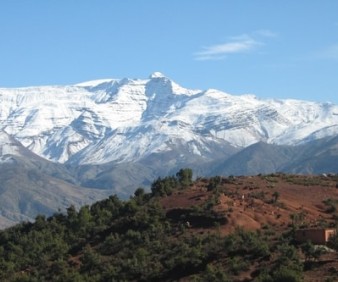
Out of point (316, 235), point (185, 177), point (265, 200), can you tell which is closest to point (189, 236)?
point (265, 200)

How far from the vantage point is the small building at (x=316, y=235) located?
342 ft

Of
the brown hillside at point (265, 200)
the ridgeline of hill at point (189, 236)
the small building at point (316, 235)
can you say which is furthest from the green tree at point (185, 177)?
the small building at point (316, 235)

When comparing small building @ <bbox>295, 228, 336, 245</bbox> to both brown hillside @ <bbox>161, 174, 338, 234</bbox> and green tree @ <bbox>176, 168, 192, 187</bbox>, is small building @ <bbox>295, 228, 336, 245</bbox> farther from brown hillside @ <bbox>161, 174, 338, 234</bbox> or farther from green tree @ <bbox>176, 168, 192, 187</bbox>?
green tree @ <bbox>176, 168, 192, 187</bbox>

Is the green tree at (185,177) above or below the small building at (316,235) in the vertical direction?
below

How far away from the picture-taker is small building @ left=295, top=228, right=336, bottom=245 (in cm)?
10431

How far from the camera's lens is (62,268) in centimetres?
11706

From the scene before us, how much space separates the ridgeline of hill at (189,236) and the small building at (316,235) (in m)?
1.31

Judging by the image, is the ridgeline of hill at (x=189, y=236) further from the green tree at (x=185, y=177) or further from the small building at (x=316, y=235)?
the small building at (x=316, y=235)

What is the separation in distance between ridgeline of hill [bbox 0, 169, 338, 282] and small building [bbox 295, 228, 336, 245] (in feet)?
4.29

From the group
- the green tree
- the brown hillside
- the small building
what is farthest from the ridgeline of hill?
the small building

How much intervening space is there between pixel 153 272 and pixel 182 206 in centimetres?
2763

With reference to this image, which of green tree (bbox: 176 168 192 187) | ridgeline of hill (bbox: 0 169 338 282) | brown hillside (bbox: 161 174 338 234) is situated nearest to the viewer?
ridgeline of hill (bbox: 0 169 338 282)

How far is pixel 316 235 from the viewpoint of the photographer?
345 feet

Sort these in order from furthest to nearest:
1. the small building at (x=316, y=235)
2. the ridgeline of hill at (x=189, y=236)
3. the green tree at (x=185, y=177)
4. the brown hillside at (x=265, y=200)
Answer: the green tree at (x=185, y=177), the brown hillside at (x=265, y=200), the small building at (x=316, y=235), the ridgeline of hill at (x=189, y=236)
